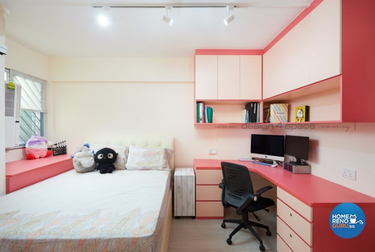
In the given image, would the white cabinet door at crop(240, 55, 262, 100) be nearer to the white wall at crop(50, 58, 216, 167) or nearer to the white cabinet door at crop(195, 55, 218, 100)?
the white cabinet door at crop(195, 55, 218, 100)

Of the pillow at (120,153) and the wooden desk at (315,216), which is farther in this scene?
the pillow at (120,153)

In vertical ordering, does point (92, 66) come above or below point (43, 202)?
above

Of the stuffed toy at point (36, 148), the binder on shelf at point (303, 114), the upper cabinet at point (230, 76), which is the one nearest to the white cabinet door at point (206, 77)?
the upper cabinet at point (230, 76)

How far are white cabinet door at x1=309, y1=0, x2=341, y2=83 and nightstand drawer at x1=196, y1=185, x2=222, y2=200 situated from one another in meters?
1.84

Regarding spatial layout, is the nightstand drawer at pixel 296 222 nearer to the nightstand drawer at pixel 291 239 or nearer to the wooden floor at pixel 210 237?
the nightstand drawer at pixel 291 239

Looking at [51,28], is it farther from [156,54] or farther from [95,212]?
[95,212]

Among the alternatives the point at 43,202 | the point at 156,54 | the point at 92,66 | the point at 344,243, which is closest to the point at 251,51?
the point at 156,54

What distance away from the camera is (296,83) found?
1.78 metres

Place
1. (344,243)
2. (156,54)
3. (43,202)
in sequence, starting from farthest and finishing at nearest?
(156,54) < (43,202) < (344,243)

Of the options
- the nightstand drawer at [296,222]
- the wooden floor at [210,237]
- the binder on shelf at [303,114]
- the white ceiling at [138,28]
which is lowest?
the wooden floor at [210,237]

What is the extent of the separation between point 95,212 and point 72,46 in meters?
2.55

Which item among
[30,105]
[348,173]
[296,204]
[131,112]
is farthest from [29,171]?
[348,173]

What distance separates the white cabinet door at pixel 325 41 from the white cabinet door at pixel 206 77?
1.29m

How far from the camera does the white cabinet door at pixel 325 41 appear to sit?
1292 millimetres
